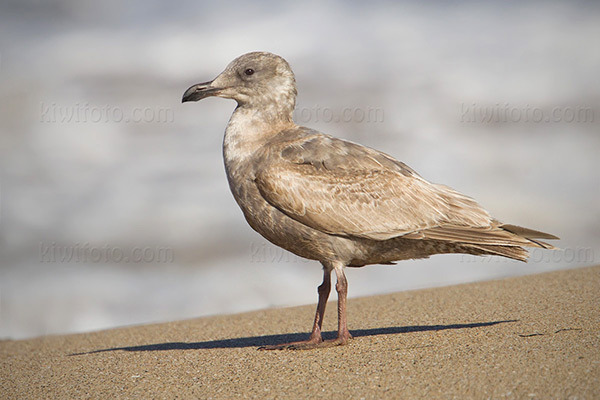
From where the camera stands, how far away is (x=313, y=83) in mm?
18625

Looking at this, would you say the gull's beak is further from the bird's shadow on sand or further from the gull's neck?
the bird's shadow on sand

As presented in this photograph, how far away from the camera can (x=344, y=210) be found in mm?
5344

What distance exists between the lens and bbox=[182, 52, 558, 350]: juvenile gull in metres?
5.29

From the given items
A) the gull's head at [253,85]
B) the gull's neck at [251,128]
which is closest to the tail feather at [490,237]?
the gull's neck at [251,128]

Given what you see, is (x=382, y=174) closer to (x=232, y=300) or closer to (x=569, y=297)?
(x=569, y=297)

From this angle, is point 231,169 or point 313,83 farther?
point 313,83

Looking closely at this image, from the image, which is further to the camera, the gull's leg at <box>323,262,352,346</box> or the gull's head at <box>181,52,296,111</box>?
the gull's head at <box>181,52,296,111</box>

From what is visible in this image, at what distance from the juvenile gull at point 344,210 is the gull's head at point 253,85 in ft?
1.48

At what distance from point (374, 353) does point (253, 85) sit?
8.38ft

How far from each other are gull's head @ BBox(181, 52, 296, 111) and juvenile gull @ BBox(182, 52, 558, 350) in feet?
1.48

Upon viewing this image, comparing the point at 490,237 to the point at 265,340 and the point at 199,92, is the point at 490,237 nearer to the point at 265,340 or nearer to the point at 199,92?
the point at 265,340

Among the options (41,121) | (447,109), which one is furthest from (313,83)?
(41,121)

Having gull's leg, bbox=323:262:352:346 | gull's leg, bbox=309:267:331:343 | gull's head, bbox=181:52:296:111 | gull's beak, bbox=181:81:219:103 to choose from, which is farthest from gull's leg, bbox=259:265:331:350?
gull's beak, bbox=181:81:219:103

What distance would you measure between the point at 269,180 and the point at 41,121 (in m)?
12.3
